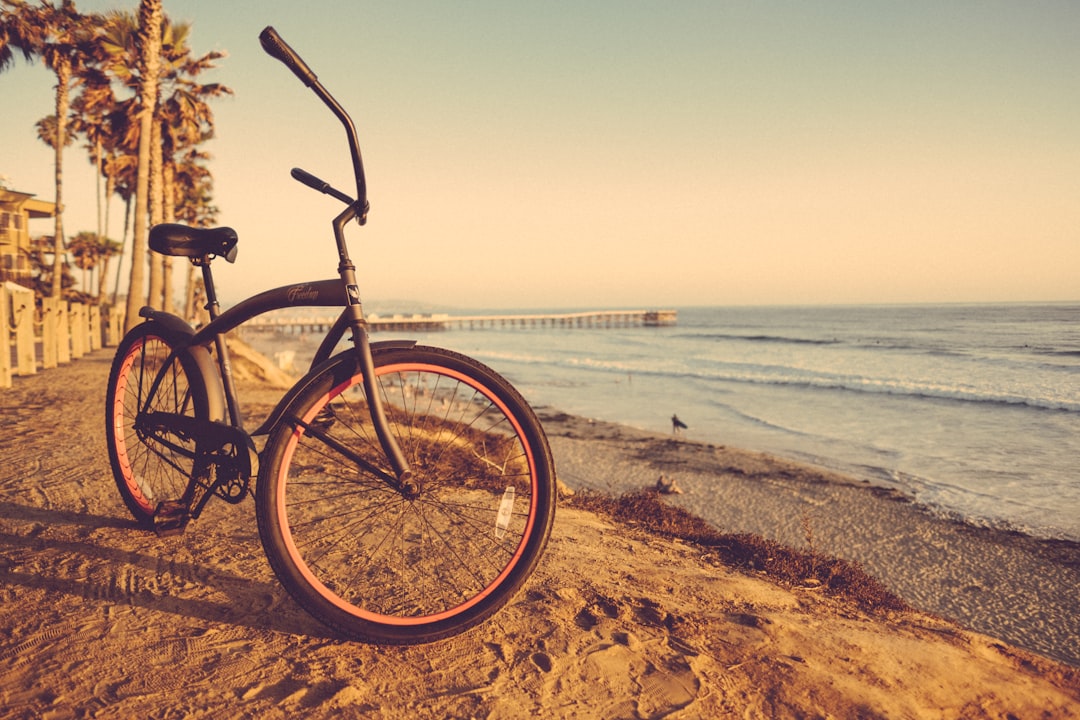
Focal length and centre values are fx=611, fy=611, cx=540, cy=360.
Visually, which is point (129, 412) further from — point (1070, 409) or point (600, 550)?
point (1070, 409)

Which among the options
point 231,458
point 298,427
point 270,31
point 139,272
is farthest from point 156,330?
point 139,272

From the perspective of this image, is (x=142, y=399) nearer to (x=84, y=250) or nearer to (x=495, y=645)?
(x=495, y=645)

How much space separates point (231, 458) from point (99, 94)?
25362 millimetres

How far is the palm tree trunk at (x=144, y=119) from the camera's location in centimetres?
1925

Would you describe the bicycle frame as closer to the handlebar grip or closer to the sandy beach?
the handlebar grip

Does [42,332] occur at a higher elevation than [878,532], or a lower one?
higher

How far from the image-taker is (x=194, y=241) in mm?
3162

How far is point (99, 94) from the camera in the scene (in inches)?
850

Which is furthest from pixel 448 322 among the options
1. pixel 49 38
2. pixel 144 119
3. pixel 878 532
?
pixel 878 532

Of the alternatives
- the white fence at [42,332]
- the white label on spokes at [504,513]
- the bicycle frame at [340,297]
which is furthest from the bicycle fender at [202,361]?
the white fence at [42,332]

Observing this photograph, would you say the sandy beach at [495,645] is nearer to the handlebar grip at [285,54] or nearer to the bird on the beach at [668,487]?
the handlebar grip at [285,54]

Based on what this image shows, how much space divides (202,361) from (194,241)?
2.05 feet

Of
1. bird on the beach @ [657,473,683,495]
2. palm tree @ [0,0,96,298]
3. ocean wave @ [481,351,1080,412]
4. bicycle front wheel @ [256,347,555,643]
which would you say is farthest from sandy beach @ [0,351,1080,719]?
palm tree @ [0,0,96,298]

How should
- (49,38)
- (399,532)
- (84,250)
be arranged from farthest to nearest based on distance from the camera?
(84,250) → (49,38) → (399,532)
